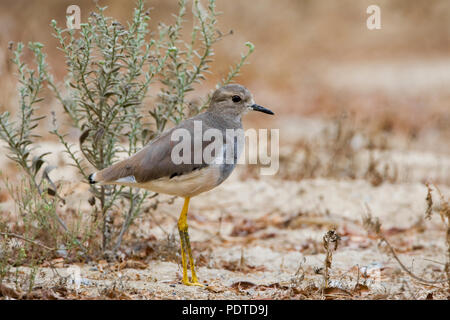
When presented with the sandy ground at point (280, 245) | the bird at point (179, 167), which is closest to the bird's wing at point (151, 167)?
the bird at point (179, 167)

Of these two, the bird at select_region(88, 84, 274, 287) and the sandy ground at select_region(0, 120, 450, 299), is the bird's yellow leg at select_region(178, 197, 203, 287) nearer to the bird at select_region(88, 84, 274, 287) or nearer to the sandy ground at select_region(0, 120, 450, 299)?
the bird at select_region(88, 84, 274, 287)

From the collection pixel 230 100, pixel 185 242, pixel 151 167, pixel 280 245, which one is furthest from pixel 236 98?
pixel 280 245

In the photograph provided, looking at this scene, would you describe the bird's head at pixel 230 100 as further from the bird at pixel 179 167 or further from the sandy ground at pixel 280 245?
the sandy ground at pixel 280 245

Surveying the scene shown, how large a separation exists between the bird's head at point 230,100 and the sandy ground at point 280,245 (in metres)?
1.32

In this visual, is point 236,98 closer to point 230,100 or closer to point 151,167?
point 230,100

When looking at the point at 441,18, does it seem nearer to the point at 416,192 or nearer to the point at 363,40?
the point at 363,40

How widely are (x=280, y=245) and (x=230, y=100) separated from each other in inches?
80.0

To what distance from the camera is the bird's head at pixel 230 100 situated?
5.11 metres

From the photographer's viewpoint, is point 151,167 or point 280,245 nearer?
point 151,167

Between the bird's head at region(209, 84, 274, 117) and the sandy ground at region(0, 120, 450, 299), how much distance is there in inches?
51.8

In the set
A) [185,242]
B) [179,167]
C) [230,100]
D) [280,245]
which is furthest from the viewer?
[280,245]

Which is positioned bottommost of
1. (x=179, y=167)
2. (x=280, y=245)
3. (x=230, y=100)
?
(x=280, y=245)

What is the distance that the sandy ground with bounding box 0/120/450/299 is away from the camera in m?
4.68

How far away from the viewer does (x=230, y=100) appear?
5.12 meters
